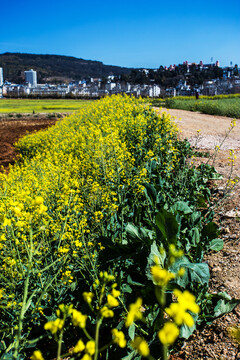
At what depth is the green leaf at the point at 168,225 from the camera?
1973mm

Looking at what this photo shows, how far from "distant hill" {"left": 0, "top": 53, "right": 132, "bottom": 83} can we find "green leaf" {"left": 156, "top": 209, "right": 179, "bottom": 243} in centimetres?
14515

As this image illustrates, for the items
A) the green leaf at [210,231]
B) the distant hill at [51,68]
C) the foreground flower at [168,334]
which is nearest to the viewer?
the foreground flower at [168,334]

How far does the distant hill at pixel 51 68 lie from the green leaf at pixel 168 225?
145 metres

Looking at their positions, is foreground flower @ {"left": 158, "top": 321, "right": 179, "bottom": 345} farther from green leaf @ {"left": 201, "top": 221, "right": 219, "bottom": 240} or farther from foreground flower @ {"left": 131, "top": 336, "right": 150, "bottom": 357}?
green leaf @ {"left": 201, "top": 221, "right": 219, "bottom": 240}

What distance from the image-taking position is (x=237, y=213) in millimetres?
3219

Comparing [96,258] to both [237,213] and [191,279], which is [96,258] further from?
[237,213]

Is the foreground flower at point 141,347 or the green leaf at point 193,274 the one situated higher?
the foreground flower at point 141,347

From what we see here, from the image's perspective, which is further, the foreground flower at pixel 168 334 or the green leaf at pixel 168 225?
the green leaf at pixel 168 225

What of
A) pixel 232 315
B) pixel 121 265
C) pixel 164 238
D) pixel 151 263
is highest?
pixel 164 238

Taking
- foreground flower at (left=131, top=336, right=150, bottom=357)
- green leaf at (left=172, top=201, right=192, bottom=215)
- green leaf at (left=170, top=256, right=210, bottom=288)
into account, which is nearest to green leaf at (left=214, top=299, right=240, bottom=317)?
green leaf at (left=170, top=256, right=210, bottom=288)

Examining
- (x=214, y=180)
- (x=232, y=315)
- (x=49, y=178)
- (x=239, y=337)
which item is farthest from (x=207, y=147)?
(x=239, y=337)

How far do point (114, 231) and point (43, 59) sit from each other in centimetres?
20524

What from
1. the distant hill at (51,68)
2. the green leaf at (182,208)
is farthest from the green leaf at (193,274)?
the distant hill at (51,68)

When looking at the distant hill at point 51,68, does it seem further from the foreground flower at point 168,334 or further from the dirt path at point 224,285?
the foreground flower at point 168,334
